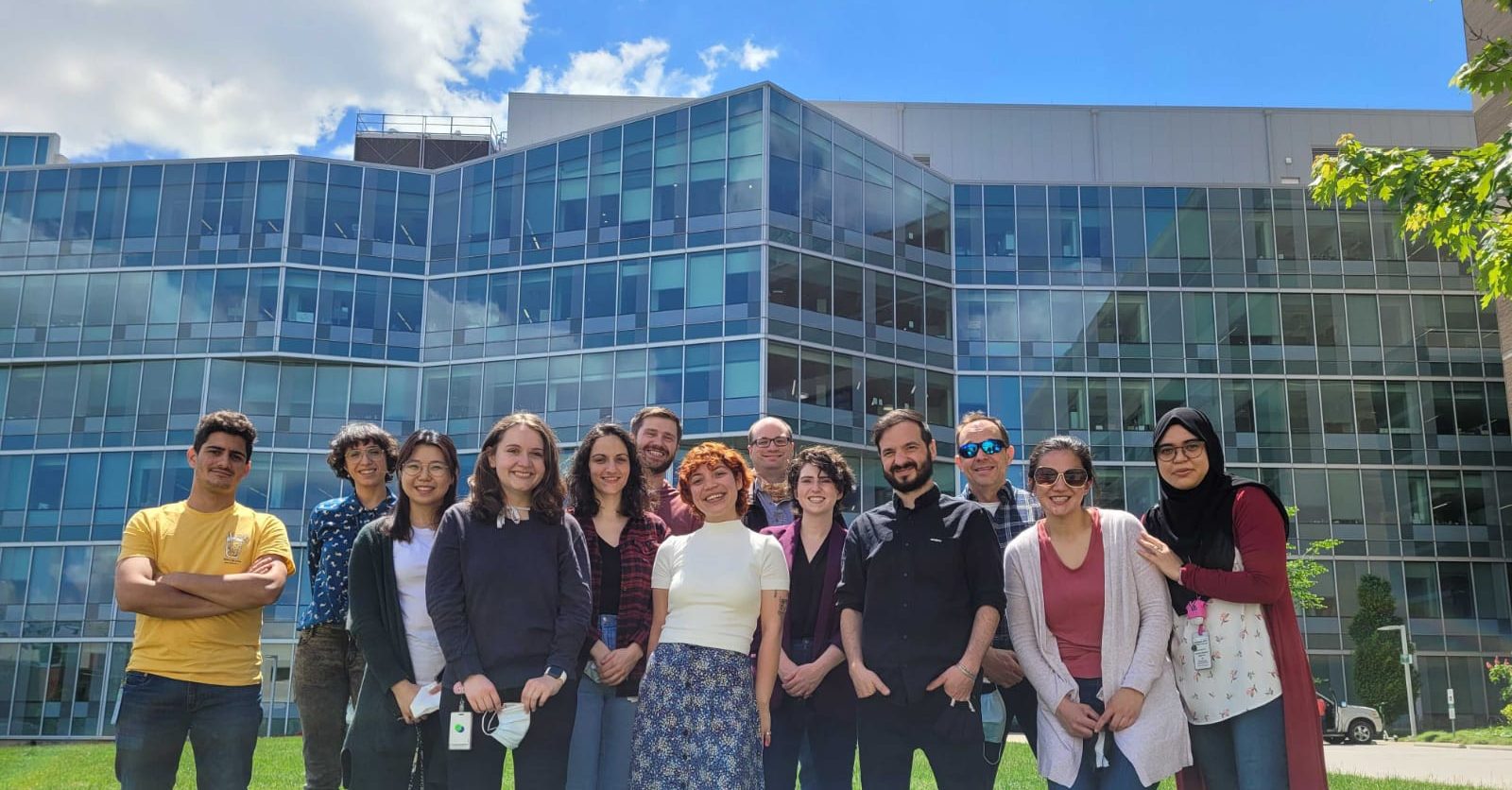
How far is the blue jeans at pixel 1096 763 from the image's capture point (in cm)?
492

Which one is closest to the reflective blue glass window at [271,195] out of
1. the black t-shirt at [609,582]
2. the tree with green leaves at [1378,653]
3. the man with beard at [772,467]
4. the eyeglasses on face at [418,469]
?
the man with beard at [772,467]

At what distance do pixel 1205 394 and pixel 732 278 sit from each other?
49.7 ft

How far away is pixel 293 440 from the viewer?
3247 centimetres

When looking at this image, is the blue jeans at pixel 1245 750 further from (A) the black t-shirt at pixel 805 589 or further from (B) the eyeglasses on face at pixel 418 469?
(B) the eyeglasses on face at pixel 418 469

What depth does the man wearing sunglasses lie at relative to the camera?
5816 mm

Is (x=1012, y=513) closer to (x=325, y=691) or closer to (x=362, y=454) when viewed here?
(x=362, y=454)

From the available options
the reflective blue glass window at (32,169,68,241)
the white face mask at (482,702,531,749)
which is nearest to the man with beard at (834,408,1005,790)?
the white face mask at (482,702,531,749)

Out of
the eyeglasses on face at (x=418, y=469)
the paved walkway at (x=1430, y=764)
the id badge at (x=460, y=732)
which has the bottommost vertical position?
→ the paved walkway at (x=1430, y=764)

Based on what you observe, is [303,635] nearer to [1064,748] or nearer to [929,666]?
[929,666]

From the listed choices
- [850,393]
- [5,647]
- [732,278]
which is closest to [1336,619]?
[850,393]

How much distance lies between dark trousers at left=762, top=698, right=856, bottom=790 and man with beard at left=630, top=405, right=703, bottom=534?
48.1 inches

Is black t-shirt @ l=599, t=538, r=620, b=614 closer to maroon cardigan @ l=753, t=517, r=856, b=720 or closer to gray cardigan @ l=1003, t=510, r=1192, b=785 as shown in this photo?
maroon cardigan @ l=753, t=517, r=856, b=720

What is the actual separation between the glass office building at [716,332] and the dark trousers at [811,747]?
76.6 ft

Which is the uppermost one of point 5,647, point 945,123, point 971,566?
point 945,123
